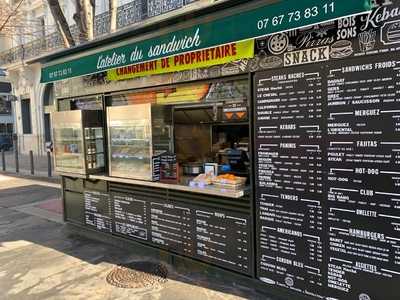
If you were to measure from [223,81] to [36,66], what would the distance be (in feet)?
66.1

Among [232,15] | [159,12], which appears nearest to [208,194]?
[232,15]

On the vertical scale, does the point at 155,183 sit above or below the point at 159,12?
below

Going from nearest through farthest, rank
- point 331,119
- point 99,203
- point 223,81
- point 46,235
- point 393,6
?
point 393,6 → point 331,119 → point 223,81 → point 99,203 → point 46,235

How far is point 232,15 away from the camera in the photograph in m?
3.65

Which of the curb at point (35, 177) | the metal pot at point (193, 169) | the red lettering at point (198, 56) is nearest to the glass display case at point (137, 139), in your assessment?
the metal pot at point (193, 169)

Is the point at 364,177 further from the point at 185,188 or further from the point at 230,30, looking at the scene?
the point at 185,188

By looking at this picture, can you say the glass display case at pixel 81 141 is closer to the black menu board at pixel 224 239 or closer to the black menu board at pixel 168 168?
the black menu board at pixel 168 168

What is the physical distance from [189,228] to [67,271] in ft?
5.70

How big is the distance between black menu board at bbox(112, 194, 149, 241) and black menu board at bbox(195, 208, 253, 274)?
40.4 inches

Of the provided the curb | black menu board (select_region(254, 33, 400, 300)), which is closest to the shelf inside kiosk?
black menu board (select_region(254, 33, 400, 300))

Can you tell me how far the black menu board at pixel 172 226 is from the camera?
183 inches

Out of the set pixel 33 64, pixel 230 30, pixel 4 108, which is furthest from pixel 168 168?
pixel 4 108

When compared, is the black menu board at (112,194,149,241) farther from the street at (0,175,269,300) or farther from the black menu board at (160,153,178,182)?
the black menu board at (160,153,178,182)

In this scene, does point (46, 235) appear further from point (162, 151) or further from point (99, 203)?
point (162, 151)
